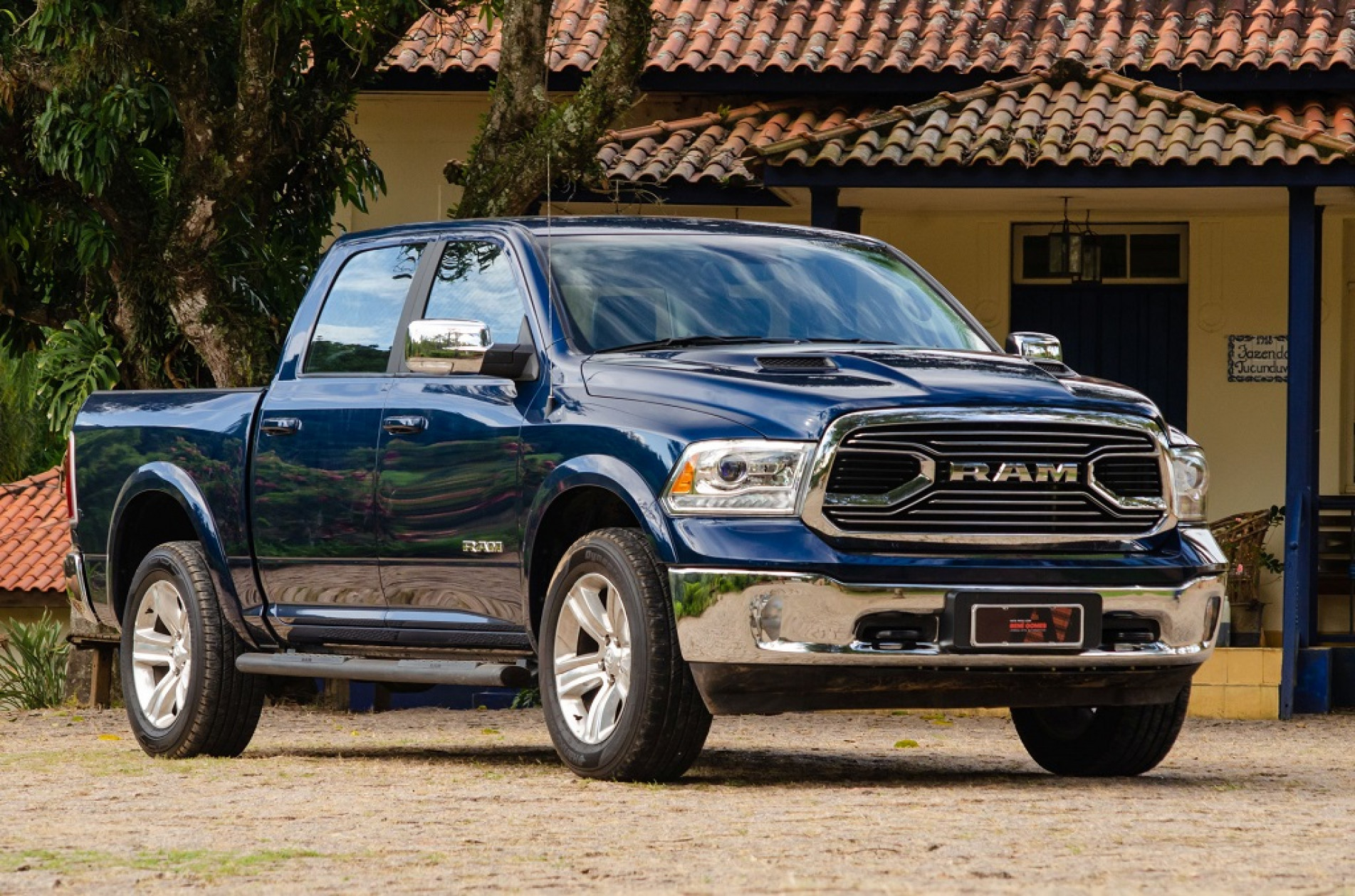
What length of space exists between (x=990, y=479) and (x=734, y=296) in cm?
151

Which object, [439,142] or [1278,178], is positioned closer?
[1278,178]

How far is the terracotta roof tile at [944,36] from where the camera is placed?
51.8ft

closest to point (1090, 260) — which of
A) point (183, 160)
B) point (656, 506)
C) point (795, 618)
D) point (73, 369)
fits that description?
point (183, 160)

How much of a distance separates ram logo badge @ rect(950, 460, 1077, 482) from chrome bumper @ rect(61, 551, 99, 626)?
431 centimetres

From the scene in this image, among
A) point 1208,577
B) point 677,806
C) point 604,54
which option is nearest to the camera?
point 677,806

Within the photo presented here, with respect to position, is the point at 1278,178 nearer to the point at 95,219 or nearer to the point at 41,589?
the point at 95,219

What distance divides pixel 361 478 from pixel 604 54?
5122 millimetres

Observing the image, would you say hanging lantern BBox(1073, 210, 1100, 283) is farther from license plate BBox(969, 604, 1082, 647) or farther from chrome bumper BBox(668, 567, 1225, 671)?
chrome bumper BBox(668, 567, 1225, 671)

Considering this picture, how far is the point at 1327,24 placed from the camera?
52.0ft

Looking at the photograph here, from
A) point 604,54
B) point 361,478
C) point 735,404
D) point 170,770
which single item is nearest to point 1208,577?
point 735,404

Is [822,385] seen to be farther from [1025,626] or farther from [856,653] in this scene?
[1025,626]

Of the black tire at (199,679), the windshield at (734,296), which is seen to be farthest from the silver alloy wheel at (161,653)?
the windshield at (734,296)

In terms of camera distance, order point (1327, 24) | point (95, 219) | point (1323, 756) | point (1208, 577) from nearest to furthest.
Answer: point (1208, 577)
point (1323, 756)
point (95, 219)
point (1327, 24)

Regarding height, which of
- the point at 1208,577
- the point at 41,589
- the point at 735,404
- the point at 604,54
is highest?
the point at 604,54
